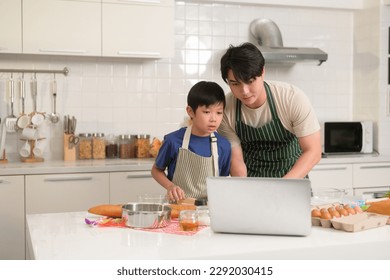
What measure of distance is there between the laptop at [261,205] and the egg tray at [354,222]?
148 millimetres

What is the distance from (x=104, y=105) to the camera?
427cm

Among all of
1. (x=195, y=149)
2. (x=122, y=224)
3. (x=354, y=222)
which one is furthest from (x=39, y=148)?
(x=354, y=222)

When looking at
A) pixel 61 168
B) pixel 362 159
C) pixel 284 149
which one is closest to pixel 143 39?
pixel 61 168

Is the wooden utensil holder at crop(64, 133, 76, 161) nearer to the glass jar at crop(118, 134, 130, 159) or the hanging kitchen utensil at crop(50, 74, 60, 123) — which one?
the hanging kitchen utensil at crop(50, 74, 60, 123)

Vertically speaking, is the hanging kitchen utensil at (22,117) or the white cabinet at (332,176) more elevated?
the hanging kitchen utensil at (22,117)

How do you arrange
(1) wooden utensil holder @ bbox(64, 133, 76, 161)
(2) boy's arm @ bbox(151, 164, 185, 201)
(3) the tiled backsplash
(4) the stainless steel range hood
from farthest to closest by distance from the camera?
(4) the stainless steel range hood
(3) the tiled backsplash
(1) wooden utensil holder @ bbox(64, 133, 76, 161)
(2) boy's arm @ bbox(151, 164, 185, 201)

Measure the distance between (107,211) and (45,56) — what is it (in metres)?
2.34

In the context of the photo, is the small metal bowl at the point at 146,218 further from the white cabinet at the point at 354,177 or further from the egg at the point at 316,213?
the white cabinet at the point at 354,177

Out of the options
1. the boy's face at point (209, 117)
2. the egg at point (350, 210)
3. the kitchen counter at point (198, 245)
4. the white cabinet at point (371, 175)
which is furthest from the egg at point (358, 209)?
the white cabinet at point (371, 175)

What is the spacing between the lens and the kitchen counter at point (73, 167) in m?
3.51

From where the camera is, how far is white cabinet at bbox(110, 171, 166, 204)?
3682 millimetres

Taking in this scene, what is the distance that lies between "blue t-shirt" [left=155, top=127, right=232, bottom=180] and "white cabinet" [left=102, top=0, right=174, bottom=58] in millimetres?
1432

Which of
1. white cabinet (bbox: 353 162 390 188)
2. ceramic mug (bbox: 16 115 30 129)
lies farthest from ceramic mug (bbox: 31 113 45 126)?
white cabinet (bbox: 353 162 390 188)

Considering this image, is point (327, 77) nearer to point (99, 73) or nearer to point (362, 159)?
point (362, 159)
